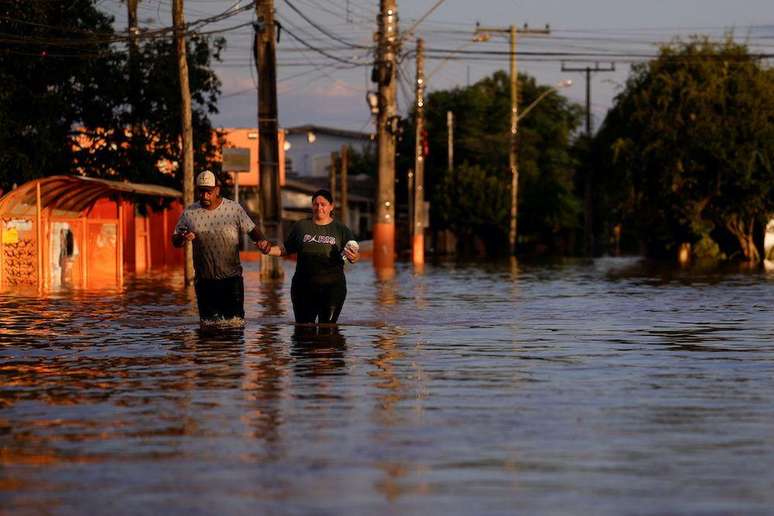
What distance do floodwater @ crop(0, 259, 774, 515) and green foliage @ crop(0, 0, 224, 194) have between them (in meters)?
24.3

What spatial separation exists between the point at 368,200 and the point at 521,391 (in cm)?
11073

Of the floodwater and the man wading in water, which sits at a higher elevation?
the man wading in water

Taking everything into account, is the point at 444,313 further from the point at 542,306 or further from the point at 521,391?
the point at 521,391

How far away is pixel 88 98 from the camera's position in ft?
180

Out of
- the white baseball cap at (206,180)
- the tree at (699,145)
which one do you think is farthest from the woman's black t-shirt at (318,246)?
the tree at (699,145)

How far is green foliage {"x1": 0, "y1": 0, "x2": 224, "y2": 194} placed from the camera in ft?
157

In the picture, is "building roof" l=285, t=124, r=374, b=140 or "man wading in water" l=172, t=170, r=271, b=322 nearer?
"man wading in water" l=172, t=170, r=271, b=322

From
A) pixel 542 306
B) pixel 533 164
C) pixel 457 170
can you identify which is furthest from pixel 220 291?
pixel 533 164

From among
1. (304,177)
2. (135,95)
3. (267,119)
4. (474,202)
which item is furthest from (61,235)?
(304,177)

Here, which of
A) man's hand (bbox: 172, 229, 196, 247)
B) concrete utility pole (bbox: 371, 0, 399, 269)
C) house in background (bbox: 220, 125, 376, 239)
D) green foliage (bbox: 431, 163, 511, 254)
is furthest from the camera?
green foliage (bbox: 431, 163, 511, 254)

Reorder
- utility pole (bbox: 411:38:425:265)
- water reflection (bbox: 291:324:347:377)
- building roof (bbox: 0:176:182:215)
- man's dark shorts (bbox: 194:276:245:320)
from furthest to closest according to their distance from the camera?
utility pole (bbox: 411:38:425:265)
building roof (bbox: 0:176:182:215)
man's dark shorts (bbox: 194:276:245:320)
water reflection (bbox: 291:324:347:377)

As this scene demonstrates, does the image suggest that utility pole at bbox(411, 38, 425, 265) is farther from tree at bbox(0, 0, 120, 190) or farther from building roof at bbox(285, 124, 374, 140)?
building roof at bbox(285, 124, 374, 140)

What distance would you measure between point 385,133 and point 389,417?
158ft

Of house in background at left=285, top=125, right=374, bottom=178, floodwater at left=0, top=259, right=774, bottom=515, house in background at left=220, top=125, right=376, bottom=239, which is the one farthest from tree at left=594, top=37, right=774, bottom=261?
house in background at left=285, top=125, right=374, bottom=178
